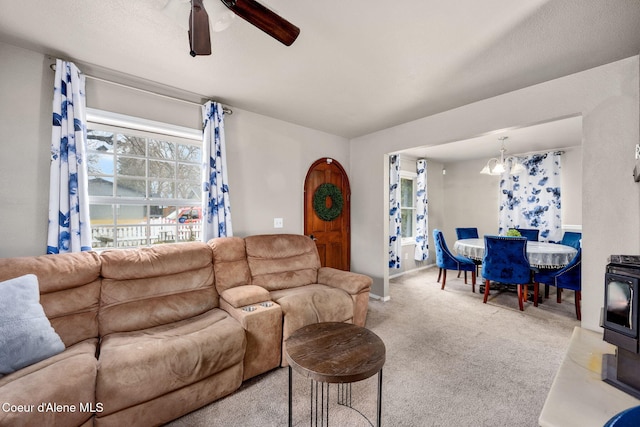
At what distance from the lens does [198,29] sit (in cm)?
123

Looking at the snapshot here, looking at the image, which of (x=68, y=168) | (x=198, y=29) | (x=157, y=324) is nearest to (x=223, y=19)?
(x=198, y=29)

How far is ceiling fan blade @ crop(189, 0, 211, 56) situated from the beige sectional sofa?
171 centimetres

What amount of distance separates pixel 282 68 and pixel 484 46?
155cm

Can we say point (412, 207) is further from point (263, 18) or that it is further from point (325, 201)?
point (263, 18)

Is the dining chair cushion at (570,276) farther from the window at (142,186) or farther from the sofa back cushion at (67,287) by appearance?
the sofa back cushion at (67,287)

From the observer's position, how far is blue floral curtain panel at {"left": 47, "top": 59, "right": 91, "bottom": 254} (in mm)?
1978

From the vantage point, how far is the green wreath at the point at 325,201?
382 cm

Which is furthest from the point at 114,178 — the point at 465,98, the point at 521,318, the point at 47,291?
the point at 521,318

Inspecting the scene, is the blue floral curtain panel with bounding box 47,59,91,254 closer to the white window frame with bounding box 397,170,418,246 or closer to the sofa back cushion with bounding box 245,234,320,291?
the sofa back cushion with bounding box 245,234,320,291

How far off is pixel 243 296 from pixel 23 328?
125cm

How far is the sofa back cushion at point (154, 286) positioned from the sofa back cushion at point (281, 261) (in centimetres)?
47

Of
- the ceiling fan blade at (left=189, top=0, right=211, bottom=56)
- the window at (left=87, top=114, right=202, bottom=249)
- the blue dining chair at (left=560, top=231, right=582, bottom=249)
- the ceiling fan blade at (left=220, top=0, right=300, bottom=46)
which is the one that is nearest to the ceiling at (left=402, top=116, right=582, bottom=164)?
the blue dining chair at (left=560, top=231, right=582, bottom=249)

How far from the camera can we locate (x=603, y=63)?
2066mm

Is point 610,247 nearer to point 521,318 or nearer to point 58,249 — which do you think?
point 521,318
